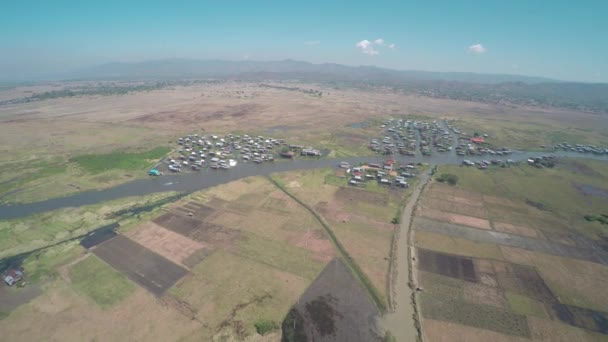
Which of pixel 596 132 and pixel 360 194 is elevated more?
pixel 596 132

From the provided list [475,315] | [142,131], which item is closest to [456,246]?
[475,315]

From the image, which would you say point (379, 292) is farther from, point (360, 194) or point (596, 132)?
point (596, 132)

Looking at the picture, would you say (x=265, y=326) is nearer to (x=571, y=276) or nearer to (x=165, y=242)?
(x=165, y=242)

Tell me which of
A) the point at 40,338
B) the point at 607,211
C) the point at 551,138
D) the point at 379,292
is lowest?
the point at 40,338

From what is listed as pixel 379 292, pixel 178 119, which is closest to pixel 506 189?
pixel 379 292

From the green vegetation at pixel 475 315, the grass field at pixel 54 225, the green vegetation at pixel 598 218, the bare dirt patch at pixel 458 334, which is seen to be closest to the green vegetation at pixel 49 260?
the grass field at pixel 54 225

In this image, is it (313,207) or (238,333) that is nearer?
(238,333)

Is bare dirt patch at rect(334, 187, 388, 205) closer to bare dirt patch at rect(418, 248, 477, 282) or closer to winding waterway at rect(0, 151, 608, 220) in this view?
bare dirt patch at rect(418, 248, 477, 282)
